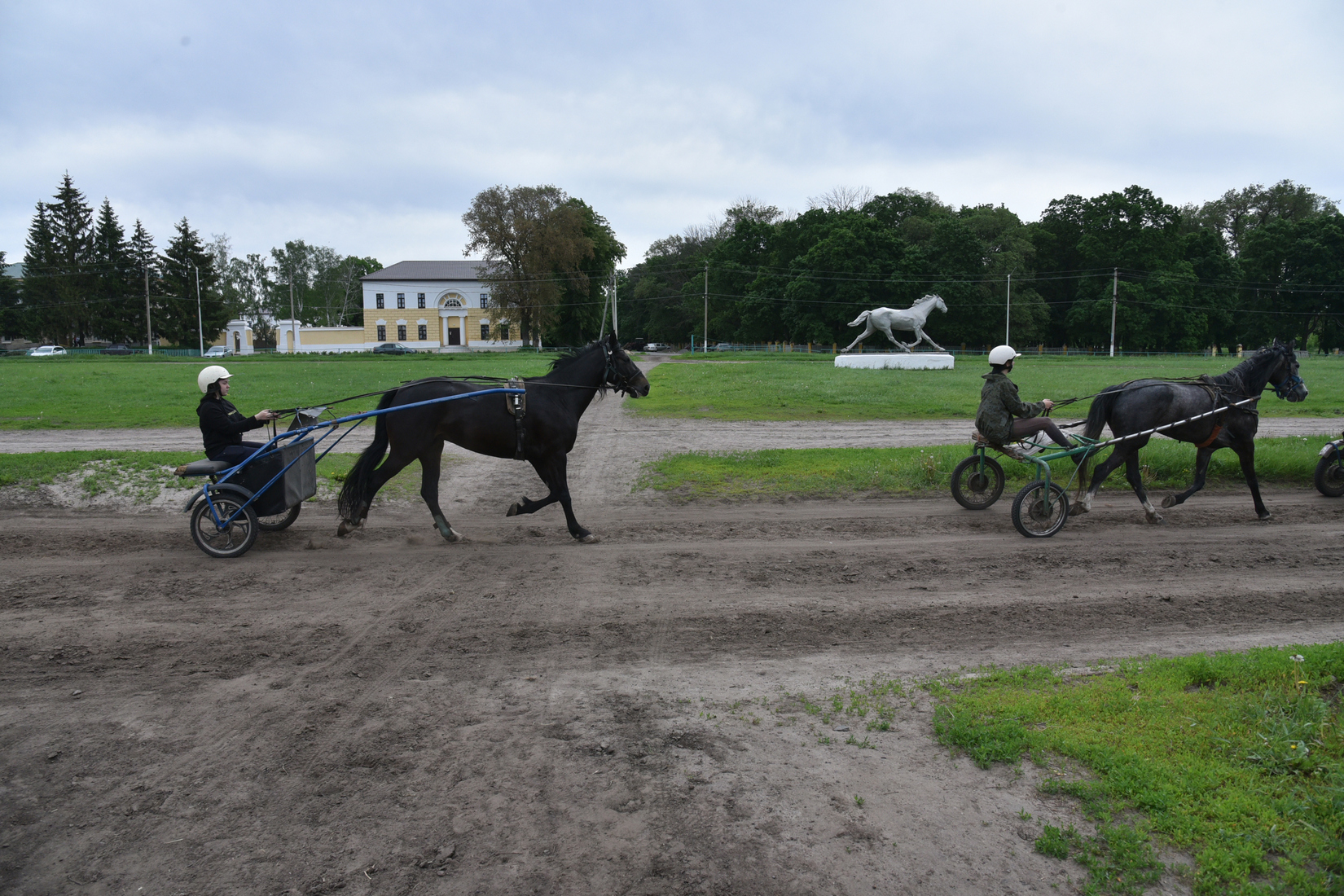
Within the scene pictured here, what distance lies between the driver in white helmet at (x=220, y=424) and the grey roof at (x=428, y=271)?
85361 mm

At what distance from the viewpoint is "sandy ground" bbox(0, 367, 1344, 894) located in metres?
3.32

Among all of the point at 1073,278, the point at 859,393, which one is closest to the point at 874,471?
the point at 859,393

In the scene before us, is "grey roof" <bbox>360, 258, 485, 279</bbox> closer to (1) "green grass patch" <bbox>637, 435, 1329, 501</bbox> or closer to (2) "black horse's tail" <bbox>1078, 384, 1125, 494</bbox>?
(1) "green grass patch" <bbox>637, 435, 1329, 501</bbox>

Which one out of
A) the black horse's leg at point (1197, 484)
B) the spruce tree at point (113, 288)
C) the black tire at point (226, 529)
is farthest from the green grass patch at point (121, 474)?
the spruce tree at point (113, 288)

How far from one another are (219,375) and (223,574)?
221 cm

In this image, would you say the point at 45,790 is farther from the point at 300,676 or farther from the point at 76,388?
the point at 76,388

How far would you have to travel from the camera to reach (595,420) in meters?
19.6

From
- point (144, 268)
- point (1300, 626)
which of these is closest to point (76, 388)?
point (1300, 626)

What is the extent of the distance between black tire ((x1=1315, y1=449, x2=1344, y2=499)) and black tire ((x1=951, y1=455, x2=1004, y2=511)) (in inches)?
190

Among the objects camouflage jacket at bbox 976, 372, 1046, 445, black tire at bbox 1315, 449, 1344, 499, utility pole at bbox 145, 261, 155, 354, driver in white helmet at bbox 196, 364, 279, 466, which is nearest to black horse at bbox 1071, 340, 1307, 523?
camouflage jacket at bbox 976, 372, 1046, 445

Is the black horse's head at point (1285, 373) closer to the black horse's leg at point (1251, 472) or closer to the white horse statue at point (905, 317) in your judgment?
the black horse's leg at point (1251, 472)

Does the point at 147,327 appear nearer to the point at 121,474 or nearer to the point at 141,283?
the point at 141,283

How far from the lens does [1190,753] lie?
3990 millimetres

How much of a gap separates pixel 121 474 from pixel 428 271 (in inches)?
3419
